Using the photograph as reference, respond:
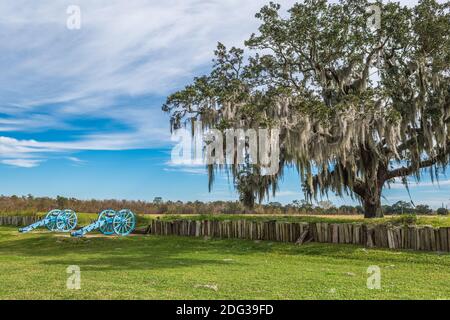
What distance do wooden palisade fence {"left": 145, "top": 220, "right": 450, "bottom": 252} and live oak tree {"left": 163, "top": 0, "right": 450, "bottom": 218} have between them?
158 centimetres

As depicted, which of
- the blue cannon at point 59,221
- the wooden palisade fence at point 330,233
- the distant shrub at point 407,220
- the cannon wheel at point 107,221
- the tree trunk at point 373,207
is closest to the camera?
the wooden palisade fence at point 330,233

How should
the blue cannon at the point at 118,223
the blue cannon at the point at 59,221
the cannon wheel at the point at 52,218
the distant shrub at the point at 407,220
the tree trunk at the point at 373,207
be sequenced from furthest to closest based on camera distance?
the cannon wheel at the point at 52,218, the blue cannon at the point at 59,221, the blue cannon at the point at 118,223, the tree trunk at the point at 373,207, the distant shrub at the point at 407,220

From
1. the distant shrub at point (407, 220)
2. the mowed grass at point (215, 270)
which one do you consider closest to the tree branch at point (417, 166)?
the distant shrub at point (407, 220)

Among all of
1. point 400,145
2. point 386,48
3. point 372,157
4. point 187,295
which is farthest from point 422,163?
point 187,295

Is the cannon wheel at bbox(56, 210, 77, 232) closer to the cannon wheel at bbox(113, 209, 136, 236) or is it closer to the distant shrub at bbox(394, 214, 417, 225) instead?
the cannon wheel at bbox(113, 209, 136, 236)

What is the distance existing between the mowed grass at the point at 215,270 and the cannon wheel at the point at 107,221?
354cm

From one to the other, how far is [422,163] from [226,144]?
27.2ft

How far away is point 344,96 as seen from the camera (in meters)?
15.8

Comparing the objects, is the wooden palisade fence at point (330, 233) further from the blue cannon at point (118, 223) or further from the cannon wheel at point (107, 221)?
the cannon wheel at point (107, 221)

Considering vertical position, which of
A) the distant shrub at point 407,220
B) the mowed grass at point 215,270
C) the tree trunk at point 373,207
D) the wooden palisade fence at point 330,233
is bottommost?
the mowed grass at point 215,270

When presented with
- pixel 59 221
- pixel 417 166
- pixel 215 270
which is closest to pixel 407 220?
pixel 417 166

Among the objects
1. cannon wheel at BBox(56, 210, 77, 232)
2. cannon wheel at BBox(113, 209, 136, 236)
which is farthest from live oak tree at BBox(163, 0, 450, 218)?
cannon wheel at BBox(56, 210, 77, 232)

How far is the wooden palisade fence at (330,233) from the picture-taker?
13.2 m

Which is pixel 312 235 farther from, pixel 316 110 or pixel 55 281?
pixel 55 281
